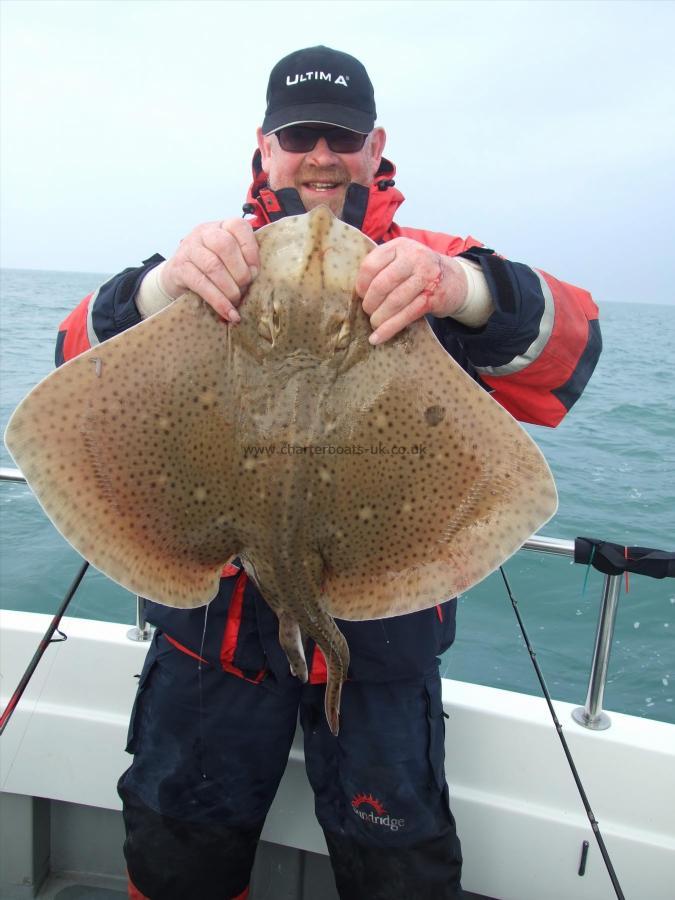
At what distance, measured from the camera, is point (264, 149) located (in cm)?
266

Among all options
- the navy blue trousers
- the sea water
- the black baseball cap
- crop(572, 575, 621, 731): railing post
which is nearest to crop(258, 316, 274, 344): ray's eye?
the black baseball cap

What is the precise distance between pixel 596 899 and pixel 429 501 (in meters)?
2.05

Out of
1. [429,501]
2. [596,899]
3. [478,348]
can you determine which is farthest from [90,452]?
[596,899]

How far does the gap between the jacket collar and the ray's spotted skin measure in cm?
64

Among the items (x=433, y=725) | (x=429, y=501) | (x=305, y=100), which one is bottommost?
(x=433, y=725)

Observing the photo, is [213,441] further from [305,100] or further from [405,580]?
[305,100]

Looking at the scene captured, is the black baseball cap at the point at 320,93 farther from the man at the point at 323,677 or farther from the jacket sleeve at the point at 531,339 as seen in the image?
the jacket sleeve at the point at 531,339

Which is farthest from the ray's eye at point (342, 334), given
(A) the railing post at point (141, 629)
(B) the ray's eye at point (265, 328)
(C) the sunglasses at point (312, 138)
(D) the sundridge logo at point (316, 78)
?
(A) the railing post at point (141, 629)

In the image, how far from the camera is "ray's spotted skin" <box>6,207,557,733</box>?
1771mm

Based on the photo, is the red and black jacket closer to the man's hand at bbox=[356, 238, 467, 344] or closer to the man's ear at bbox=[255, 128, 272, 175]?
the man's ear at bbox=[255, 128, 272, 175]

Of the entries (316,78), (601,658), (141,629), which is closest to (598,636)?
(601,658)

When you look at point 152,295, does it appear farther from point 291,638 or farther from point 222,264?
point 291,638

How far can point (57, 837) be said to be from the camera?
3.35 meters

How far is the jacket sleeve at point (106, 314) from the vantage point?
7.24 feet
